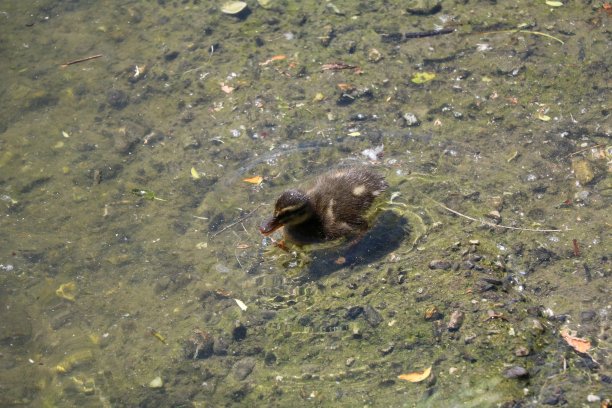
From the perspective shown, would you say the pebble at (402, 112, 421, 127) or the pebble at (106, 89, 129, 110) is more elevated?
the pebble at (106, 89, 129, 110)

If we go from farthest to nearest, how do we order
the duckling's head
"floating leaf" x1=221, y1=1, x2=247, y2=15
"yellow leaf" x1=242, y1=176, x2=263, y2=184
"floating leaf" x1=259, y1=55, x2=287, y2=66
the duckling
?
"floating leaf" x1=221, y1=1, x2=247, y2=15
"floating leaf" x1=259, y1=55, x2=287, y2=66
"yellow leaf" x1=242, y1=176, x2=263, y2=184
the duckling
the duckling's head

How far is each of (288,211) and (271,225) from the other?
159mm

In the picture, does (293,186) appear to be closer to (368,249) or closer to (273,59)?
(368,249)

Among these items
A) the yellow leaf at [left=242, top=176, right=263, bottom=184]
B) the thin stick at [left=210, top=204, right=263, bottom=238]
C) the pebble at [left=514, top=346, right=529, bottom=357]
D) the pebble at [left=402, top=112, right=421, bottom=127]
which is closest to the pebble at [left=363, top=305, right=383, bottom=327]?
the pebble at [left=514, top=346, right=529, bottom=357]

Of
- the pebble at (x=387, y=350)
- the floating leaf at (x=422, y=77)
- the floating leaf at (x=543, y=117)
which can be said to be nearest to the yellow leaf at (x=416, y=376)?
the pebble at (x=387, y=350)

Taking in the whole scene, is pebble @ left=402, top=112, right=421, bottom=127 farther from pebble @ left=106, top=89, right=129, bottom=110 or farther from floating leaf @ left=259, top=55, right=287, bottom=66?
pebble @ left=106, top=89, right=129, bottom=110

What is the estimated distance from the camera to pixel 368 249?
495 centimetres

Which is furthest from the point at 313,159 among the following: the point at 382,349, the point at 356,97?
the point at 382,349

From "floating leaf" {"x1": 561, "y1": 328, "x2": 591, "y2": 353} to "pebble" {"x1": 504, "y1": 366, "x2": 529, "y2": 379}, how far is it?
1.18ft

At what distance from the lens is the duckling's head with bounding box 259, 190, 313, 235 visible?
4.79 m

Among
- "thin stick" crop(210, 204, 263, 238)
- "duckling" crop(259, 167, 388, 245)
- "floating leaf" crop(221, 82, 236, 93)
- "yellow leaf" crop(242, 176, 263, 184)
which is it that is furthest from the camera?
"floating leaf" crop(221, 82, 236, 93)

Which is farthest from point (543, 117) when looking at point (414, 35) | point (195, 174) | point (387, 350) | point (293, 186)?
point (195, 174)

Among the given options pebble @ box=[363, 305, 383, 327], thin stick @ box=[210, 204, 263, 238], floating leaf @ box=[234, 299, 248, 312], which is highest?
thin stick @ box=[210, 204, 263, 238]

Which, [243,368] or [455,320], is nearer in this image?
[455,320]
